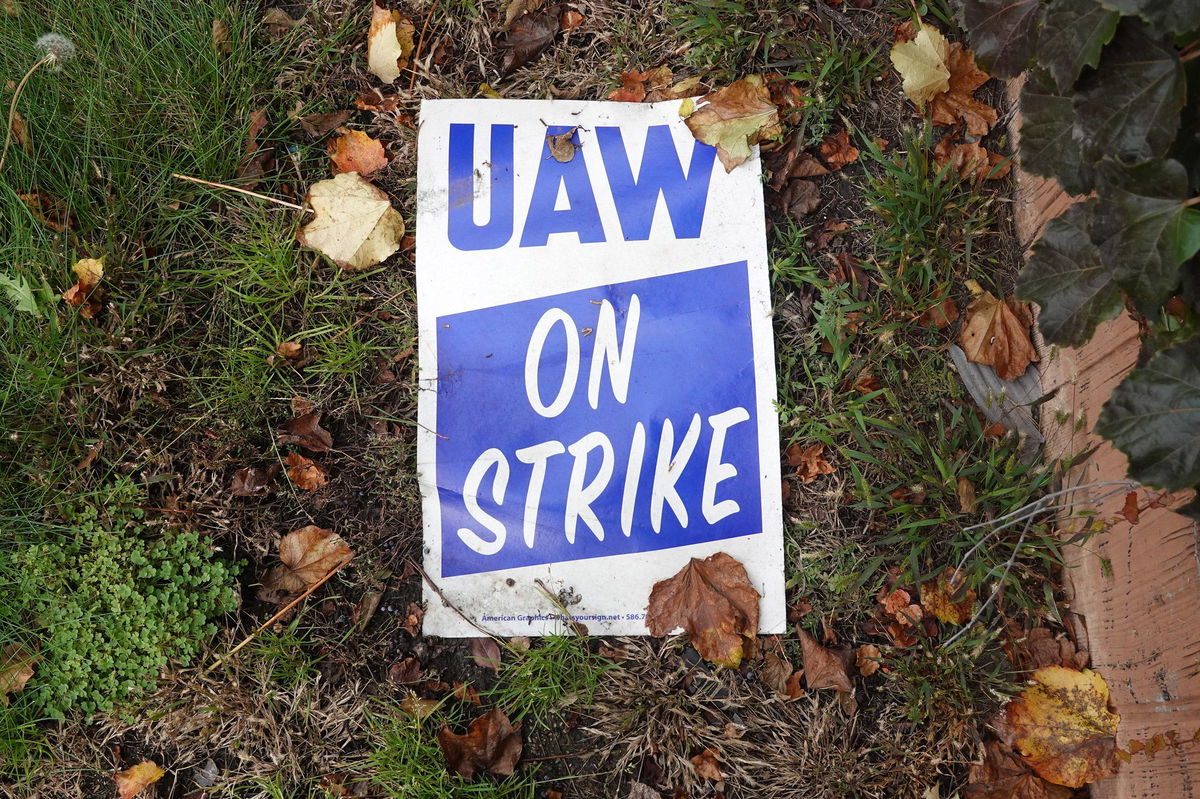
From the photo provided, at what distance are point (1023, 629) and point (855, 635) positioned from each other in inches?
15.8

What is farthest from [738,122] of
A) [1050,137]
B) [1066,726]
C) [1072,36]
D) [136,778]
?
[136,778]

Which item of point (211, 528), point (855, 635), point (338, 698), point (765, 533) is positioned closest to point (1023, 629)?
point (855, 635)

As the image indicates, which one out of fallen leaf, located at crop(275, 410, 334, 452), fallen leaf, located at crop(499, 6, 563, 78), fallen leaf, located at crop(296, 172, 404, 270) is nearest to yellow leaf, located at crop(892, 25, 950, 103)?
fallen leaf, located at crop(499, 6, 563, 78)

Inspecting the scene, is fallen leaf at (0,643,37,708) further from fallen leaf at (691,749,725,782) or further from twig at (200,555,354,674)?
fallen leaf at (691,749,725,782)

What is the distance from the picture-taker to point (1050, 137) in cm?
A: 148

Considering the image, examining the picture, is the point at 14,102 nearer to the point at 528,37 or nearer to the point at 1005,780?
the point at 528,37

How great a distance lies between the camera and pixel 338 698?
2002mm

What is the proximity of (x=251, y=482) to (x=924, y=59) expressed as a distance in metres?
2.04

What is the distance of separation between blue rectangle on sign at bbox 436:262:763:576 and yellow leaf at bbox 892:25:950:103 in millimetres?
656

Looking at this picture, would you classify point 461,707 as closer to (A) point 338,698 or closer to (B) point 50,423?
(A) point 338,698

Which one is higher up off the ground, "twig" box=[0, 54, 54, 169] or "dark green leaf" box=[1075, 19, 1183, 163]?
"twig" box=[0, 54, 54, 169]

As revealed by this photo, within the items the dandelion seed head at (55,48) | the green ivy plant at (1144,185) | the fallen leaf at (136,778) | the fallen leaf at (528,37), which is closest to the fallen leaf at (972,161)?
the green ivy plant at (1144,185)

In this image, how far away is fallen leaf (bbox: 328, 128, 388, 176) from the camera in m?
2.20

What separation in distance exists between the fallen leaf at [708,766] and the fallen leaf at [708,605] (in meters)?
0.22
